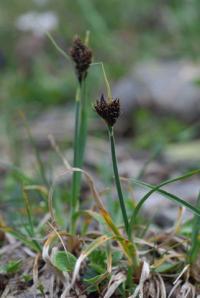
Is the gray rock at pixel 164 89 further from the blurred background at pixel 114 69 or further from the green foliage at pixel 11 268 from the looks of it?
the green foliage at pixel 11 268

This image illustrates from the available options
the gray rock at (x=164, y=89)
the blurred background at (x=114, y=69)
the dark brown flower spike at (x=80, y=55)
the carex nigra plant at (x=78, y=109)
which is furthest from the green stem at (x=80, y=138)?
the gray rock at (x=164, y=89)

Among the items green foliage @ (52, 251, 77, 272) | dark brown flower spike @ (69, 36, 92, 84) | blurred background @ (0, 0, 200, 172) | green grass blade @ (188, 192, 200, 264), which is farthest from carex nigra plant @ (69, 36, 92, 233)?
blurred background @ (0, 0, 200, 172)

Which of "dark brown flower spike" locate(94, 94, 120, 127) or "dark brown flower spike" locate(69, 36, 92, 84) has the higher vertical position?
"dark brown flower spike" locate(69, 36, 92, 84)

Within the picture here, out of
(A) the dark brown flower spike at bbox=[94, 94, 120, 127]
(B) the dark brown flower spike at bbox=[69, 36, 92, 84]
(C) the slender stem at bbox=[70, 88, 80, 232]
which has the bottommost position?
(C) the slender stem at bbox=[70, 88, 80, 232]

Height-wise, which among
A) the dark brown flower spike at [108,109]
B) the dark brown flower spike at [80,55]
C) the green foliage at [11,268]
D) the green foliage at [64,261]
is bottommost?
the green foliage at [11,268]

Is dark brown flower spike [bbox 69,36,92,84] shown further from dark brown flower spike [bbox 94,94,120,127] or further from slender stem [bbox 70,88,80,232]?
dark brown flower spike [bbox 94,94,120,127]

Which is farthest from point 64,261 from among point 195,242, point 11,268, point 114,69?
point 114,69

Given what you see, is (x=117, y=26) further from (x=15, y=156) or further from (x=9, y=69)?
(x=15, y=156)

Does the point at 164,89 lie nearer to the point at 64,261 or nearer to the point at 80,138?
the point at 80,138
